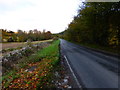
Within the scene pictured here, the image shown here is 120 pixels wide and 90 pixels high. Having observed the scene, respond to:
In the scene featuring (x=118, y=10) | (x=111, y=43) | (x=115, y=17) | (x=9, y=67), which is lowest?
(x=9, y=67)

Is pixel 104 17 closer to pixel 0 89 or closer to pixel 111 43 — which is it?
pixel 111 43

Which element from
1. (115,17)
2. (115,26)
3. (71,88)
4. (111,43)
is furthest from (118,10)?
(71,88)

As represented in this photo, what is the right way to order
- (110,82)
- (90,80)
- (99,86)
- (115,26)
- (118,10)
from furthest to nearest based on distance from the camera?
1. (115,26)
2. (118,10)
3. (90,80)
4. (110,82)
5. (99,86)

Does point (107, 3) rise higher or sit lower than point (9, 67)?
higher

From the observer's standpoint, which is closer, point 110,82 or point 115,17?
point 110,82

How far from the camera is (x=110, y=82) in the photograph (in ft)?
14.3

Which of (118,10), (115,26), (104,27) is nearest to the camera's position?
(118,10)

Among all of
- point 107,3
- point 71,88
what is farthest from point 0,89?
point 107,3

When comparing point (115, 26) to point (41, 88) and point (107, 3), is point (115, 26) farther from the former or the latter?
point (41, 88)

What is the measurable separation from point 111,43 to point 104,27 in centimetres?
289

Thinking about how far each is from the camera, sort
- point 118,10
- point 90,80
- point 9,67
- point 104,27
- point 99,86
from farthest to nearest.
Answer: point 104,27 → point 118,10 → point 9,67 → point 90,80 → point 99,86

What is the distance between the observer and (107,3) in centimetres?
1104

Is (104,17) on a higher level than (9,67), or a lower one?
higher

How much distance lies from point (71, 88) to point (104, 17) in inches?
526
